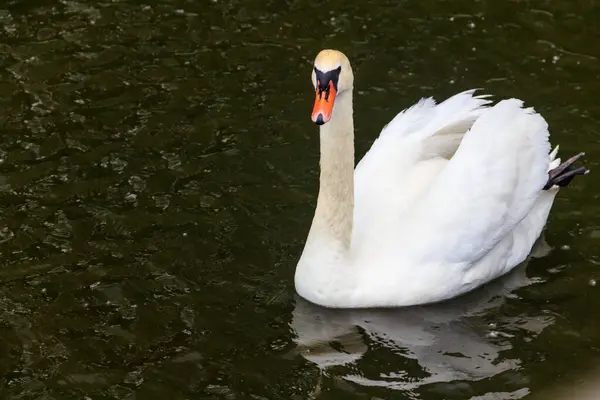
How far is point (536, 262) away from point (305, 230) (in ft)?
5.96

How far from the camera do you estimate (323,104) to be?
6633 mm

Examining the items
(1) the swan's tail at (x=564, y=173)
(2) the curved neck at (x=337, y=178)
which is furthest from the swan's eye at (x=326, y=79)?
(1) the swan's tail at (x=564, y=173)

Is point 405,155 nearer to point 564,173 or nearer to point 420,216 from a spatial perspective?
point 420,216

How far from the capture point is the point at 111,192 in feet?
28.5

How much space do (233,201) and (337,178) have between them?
5.23 ft

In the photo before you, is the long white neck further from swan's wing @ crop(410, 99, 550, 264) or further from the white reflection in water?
swan's wing @ crop(410, 99, 550, 264)

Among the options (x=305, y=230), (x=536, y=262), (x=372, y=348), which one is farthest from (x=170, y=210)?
(x=536, y=262)

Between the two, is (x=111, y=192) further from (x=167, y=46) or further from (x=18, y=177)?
(x=167, y=46)

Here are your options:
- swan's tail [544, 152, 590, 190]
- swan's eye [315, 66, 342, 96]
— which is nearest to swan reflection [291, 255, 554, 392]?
swan's tail [544, 152, 590, 190]

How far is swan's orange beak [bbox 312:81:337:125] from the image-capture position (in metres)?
6.51

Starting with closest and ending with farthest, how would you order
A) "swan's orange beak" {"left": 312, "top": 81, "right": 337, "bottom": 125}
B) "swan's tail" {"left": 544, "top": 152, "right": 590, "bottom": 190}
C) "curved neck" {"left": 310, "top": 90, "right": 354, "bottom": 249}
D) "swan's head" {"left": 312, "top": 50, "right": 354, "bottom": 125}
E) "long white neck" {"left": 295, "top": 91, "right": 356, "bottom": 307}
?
"swan's orange beak" {"left": 312, "top": 81, "right": 337, "bottom": 125}, "swan's head" {"left": 312, "top": 50, "right": 354, "bottom": 125}, "curved neck" {"left": 310, "top": 90, "right": 354, "bottom": 249}, "long white neck" {"left": 295, "top": 91, "right": 356, "bottom": 307}, "swan's tail" {"left": 544, "top": 152, "right": 590, "bottom": 190}

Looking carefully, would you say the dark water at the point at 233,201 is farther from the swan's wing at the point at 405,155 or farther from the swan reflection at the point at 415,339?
the swan's wing at the point at 405,155

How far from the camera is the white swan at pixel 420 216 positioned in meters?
7.26

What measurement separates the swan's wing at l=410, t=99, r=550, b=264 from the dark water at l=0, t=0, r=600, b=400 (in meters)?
0.53
